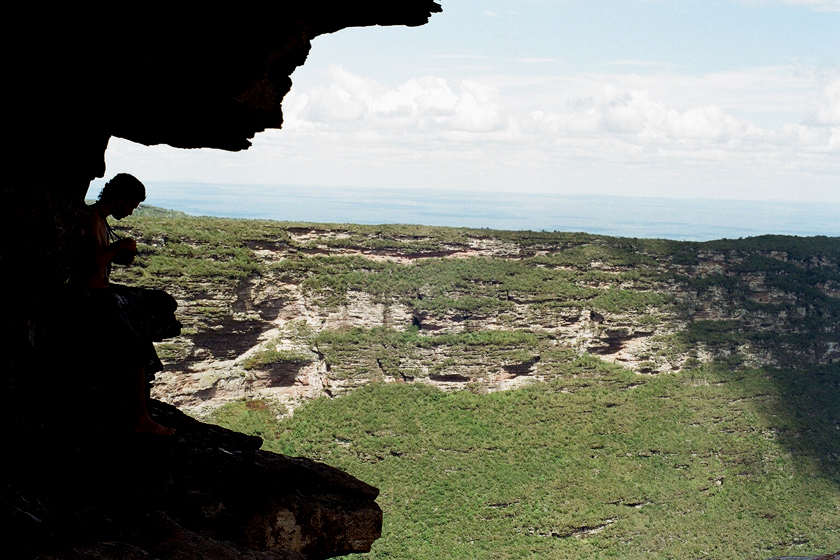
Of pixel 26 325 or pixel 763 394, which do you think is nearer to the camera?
pixel 26 325

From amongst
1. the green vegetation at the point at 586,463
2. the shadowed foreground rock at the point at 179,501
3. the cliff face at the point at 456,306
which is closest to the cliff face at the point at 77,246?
the shadowed foreground rock at the point at 179,501

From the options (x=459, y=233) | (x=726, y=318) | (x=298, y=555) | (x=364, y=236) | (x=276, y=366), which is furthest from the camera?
(x=726, y=318)

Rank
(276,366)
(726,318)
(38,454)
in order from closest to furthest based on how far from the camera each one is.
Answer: (38,454)
(276,366)
(726,318)

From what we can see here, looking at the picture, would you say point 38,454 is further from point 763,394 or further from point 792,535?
point 763,394

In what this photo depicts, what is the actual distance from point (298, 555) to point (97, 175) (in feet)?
19.7

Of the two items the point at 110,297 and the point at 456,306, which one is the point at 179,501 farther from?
the point at 456,306

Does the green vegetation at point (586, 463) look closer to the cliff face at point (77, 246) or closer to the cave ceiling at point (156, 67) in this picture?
the cliff face at point (77, 246)

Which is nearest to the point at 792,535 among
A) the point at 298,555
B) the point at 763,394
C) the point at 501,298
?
the point at 763,394

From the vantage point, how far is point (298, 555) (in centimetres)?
810

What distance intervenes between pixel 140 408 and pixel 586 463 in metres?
45.6

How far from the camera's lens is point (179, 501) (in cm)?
837

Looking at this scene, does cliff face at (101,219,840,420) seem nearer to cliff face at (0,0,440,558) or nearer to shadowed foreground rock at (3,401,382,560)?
cliff face at (0,0,440,558)

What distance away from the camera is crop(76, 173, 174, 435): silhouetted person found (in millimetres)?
8492

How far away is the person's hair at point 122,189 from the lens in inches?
346
